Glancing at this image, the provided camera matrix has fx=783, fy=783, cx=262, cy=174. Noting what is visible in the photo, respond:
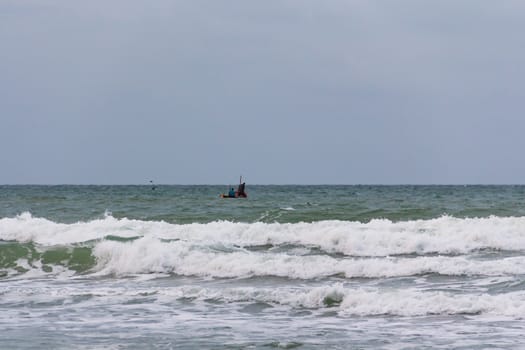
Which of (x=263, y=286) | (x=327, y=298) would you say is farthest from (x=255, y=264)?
(x=327, y=298)

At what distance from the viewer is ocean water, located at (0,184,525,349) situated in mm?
11328

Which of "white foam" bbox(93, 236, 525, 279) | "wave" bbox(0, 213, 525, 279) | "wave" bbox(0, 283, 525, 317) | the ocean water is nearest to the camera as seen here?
the ocean water

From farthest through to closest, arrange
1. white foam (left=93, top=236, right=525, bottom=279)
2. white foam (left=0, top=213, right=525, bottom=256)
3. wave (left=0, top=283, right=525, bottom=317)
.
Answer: white foam (left=0, top=213, right=525, bottom=256) < white foam (left=93, top=236, right=525, bottom=279) < wave (left=0, top=283, right=525, bottom=317)

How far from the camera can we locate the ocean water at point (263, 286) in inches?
446

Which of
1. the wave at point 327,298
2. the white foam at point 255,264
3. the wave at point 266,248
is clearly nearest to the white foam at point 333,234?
the wave at point 266,248

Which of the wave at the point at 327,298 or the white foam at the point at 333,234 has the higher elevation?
the white foam at the point at 333,234

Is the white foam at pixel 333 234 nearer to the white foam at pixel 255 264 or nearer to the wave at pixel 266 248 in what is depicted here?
the wave at pixel 266 248

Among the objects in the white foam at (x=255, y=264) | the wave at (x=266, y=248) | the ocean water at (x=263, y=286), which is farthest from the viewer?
the wave at (x=266, y=248)

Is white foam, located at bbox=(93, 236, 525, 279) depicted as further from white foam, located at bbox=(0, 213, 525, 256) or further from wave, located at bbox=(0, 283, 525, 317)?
wave, located at bbox=(0, 283, 525, 317)

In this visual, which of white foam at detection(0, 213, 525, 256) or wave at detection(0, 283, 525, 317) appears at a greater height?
white foam at detection(0, 213, 525, 256)

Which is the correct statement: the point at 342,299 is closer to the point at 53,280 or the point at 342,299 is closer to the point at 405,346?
the point at 405,346

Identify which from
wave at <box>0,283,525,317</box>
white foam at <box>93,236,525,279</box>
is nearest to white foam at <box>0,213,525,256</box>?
white foam at <box>93,236,525,279</box>

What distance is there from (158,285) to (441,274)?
6.22 meters

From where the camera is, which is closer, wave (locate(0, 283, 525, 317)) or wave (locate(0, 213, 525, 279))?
wave (locate(0, 283, 525, 317))
